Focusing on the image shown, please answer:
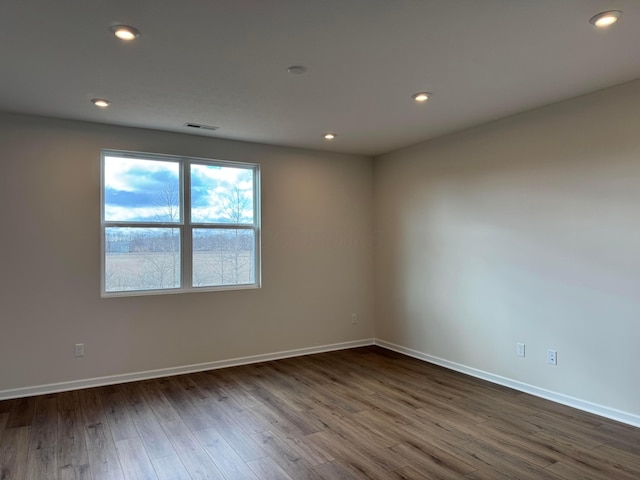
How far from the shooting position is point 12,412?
337cm

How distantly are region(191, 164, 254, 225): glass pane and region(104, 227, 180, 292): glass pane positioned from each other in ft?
1.22

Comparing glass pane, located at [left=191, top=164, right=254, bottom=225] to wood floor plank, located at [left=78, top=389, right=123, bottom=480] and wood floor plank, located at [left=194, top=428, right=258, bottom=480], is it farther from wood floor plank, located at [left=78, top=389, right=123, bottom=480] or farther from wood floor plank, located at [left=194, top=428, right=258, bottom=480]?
wood floor plank, located at [left=194, top=428, right=258, bottom=480]

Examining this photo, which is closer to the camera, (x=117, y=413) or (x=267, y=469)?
(x=267, y=469)

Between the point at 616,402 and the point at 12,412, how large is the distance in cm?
466

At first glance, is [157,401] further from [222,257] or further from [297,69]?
[297,69]

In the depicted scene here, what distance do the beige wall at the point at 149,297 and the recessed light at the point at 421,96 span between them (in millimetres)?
2032

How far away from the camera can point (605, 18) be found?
7.25 ft

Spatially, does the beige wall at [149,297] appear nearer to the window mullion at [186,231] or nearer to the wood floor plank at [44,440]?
the window mullion at [186,231]

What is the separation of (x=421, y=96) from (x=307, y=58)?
1.13 meters

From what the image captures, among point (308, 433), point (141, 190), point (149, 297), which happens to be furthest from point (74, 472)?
point (141, 190)

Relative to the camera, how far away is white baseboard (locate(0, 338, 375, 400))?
12.3 ft

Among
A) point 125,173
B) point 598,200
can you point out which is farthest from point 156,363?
point 598,200

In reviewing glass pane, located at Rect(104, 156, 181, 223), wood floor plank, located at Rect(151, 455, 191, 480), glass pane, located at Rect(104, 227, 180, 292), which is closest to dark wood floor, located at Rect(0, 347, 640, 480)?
wood floor plank, located at Rect(151, 455, 191, 480)

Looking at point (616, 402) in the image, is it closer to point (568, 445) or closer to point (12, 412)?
point (568, 445)
